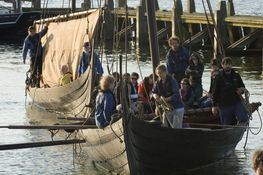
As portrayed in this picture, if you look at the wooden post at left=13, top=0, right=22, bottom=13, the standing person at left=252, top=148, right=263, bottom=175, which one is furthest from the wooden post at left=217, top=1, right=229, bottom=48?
the standing person at left=252, top=148, right=263, bottom=175

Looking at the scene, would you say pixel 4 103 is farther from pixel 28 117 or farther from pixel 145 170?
pixel 145 170

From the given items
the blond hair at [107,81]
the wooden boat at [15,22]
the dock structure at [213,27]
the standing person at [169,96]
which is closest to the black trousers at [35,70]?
the dock structure at [213,27]

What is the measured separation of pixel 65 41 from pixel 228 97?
1100 centimetres

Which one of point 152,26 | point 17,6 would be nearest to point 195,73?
point 152,26

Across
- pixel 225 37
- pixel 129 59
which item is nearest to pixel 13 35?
pixel 129 59

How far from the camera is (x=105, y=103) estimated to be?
50.4 ft

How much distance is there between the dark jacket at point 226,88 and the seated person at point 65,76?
328 inches

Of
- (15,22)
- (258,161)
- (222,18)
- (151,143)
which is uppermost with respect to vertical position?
(258,161)

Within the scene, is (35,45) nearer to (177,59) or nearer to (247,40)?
(177,59)

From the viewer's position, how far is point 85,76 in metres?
21.4

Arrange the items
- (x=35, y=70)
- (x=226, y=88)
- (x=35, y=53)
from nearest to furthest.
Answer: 1. (x=226, y=88)
2. (x=35, y=53)
3. (x=35, y=70)

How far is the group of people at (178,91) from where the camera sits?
15531 mm

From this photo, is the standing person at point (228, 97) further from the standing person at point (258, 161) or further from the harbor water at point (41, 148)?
the standing person at point (258, 161)

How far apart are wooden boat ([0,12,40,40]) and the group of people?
32.2 metres
